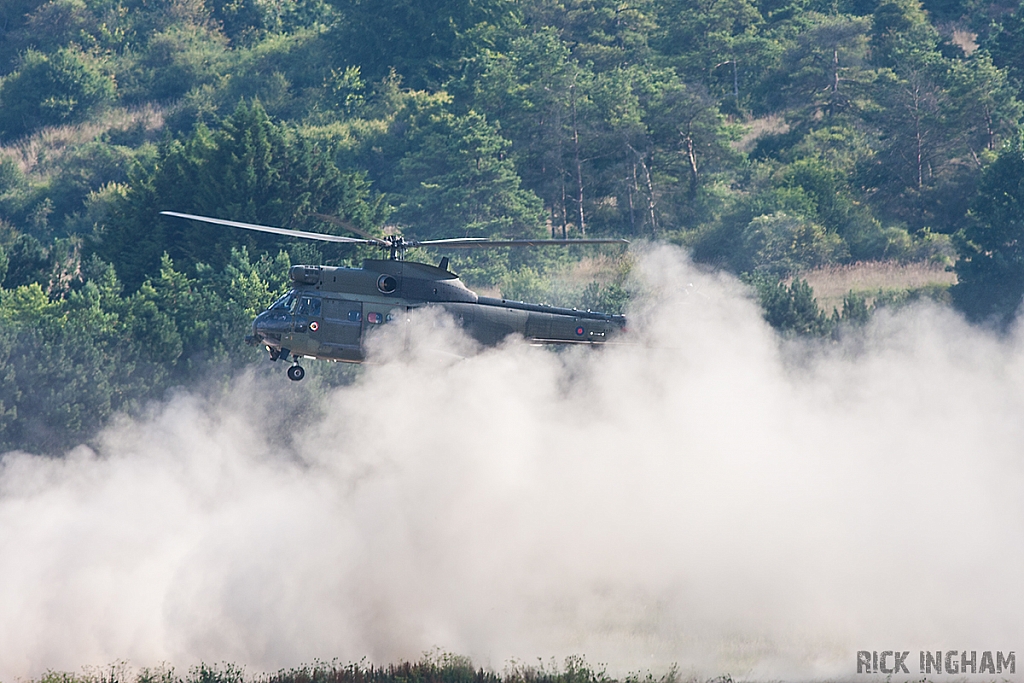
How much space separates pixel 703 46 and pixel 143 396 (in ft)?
201

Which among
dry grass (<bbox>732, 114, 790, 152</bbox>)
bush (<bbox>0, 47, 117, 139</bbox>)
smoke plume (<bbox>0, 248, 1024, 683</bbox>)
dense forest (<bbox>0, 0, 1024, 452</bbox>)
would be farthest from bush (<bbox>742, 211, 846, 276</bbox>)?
bush (<bbox>0, 47, 117, 139</bbox>)

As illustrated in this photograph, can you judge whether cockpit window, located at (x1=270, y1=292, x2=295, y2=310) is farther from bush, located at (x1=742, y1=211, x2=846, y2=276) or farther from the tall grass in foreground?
bush, located at (x1=742, y1=211, x2=846, y2=276)

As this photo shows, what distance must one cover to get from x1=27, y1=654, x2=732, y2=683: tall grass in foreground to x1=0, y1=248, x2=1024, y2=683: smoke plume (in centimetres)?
51

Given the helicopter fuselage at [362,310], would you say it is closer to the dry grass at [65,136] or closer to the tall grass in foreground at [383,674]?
the tall grass in foreground at [383,674]

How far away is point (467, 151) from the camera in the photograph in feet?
258

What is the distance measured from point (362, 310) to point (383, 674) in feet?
26.3

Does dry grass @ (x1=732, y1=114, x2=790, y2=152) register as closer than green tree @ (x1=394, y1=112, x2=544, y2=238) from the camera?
No

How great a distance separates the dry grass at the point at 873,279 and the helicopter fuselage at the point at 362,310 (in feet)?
121

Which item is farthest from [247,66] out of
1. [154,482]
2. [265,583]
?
[265,583]

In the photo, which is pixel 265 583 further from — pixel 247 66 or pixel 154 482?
pixel 247 66

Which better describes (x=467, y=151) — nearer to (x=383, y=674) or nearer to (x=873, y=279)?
(x=873, y=279)

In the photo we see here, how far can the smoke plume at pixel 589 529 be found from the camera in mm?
32812

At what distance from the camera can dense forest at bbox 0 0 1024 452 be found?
180 ft

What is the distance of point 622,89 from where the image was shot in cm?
8644
